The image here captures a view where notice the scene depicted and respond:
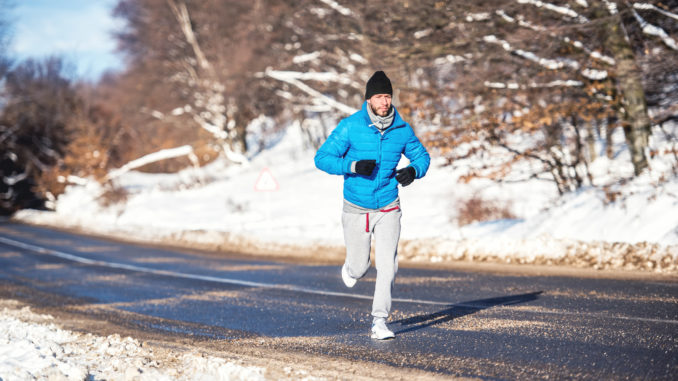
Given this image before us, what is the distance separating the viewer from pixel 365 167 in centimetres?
526

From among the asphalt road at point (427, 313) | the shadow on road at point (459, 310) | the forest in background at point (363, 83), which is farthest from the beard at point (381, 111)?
the forest in background at point (363, 83)

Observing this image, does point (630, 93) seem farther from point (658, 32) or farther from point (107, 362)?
point (107, 362)

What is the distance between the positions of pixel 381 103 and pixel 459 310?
280 centimetres

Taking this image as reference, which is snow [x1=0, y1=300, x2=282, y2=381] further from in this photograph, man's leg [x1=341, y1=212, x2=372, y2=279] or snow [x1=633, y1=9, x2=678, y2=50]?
snow [x1=633, y1=9, x2=678, y2=50]

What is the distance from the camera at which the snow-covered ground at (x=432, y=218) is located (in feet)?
36.2

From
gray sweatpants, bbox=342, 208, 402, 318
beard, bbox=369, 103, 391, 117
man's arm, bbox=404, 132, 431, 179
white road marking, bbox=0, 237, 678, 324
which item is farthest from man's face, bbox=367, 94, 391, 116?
white road marking, bbox=0, 237, 678, 324

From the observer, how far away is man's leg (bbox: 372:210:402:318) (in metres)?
5.70

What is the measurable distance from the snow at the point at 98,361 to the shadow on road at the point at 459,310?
206 centimetres

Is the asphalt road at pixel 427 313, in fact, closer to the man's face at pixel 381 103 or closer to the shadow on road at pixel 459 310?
the shadow on road at pixel 459 310

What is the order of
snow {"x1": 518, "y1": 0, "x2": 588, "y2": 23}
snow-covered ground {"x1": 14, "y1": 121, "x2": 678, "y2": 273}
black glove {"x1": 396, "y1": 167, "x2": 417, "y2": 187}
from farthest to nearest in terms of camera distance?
snow {"x1": 518, "y1": 0, "x2": 588, "y2": 23} → snow-covered ground {"x1": 14, "y1": 121, "x2": 678, "y2": 273} → black glove {"x1": 396, "y1": 167, "x2": 417, "y2": 187}

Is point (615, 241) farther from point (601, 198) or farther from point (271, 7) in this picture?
point (271, 7)

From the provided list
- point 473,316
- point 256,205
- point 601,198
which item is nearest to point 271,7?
point 256,205

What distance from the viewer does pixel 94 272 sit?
46.2 ft

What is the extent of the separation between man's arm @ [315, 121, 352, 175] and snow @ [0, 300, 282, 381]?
5.64 feet
